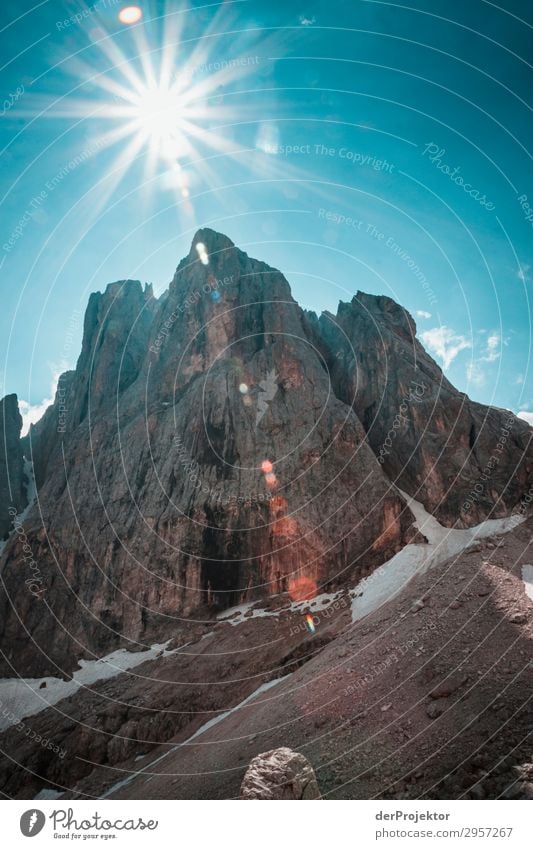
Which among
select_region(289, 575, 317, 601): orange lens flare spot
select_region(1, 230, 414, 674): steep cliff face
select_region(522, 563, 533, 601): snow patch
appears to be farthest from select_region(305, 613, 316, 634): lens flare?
select_region(522, 563, 533, 601): snow patch

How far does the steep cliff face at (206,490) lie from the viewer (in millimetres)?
41406

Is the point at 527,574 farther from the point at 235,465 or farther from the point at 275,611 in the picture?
the point at 235,465

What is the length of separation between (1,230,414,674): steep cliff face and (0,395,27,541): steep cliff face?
1615cm

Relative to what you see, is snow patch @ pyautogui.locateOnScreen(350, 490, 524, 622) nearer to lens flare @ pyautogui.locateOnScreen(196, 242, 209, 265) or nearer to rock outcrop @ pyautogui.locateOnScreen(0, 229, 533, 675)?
rock outcrop @ pyautogui.locateOnScreen(0, 229, 533, 675)

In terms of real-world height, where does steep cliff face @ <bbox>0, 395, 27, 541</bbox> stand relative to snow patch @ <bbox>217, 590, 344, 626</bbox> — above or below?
above

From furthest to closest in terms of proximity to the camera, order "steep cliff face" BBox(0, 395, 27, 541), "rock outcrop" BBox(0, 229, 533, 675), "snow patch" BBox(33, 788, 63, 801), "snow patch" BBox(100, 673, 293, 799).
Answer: "steep cliff face" BBox(0, 395, 27, 541) < "rock outcrop" BBox(0, 229, 533, 675) < "snow patch" BBox(33, 788, 63, 801) < "snow patch" BBox(100, 673, 293, 799)

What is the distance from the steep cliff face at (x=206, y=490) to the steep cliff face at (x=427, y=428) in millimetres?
5890

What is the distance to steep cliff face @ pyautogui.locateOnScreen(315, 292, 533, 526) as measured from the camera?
4834 centimetres

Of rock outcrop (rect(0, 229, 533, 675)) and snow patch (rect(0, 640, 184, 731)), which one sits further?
rock outcrop (rect(0, 229, 533, 675))

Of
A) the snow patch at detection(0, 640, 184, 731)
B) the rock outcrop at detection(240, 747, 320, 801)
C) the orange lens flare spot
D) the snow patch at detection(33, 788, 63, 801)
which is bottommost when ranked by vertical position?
the snow patch at detection(33, 788, 63, 801)

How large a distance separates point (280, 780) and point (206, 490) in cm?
3733

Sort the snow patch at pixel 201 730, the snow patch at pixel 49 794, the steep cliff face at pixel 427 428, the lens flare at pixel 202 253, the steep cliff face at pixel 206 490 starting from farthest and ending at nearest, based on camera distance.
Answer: the lens flare at pixel 202 253 < the steep cliff face at pixel 427 428 < the steep cliff face at pixel 206 490 < the snow patch at pixel 49 794 < the snow patch at pixel 201 730

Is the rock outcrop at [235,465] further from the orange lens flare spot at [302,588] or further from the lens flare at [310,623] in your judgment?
the lens flare at [310,623]

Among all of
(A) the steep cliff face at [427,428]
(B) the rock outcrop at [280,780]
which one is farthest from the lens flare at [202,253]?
(B) the rock outcrop at [280,780]
